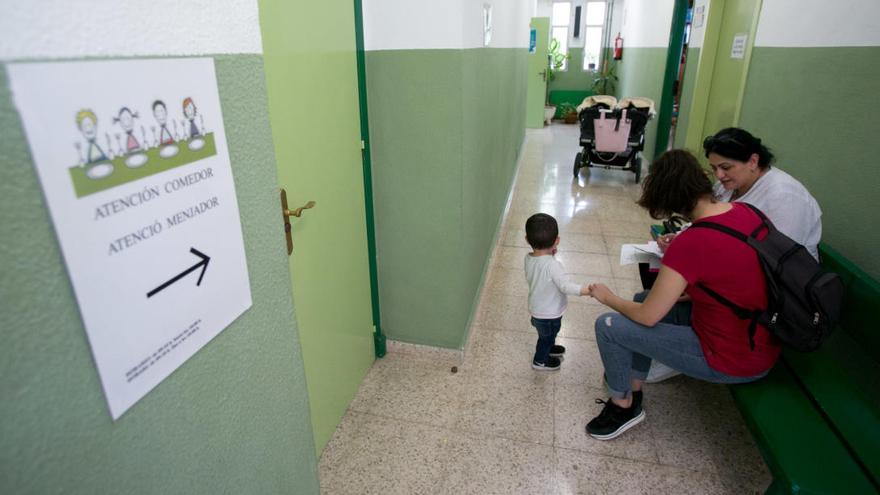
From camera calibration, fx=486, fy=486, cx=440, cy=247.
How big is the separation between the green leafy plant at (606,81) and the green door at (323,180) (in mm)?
10873

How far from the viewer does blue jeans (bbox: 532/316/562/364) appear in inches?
97.6

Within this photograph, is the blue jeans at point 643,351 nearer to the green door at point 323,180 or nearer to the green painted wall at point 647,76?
the green door at point 323,180

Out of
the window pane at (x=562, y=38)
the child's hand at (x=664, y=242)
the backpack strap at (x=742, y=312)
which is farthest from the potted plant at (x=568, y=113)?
the backpack strap at (x=742, y=312)

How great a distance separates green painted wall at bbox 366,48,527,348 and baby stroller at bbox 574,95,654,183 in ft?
11.3

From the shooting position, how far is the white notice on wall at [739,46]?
12.1ft

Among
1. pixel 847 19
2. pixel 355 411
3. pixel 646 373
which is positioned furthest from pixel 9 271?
pixel 847 19

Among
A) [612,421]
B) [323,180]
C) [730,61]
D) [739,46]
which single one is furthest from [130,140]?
[730,61]

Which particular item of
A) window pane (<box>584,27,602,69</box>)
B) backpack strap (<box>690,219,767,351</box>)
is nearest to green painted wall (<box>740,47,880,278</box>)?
backpack strap (<box>690,219,767,351</box>)

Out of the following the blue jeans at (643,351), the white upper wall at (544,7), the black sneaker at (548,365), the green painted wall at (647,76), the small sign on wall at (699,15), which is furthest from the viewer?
the white upper wall at (544,7)

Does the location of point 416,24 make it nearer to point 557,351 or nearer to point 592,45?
point 557,351

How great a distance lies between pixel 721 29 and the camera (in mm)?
4480

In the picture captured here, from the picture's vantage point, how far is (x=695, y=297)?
1.86 meters

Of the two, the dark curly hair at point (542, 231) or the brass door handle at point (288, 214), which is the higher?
the brass door handle at point (288, 214)

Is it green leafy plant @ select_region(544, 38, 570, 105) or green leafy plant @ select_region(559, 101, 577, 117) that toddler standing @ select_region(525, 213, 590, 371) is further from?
green leafy plant @ select_region(544, 38, 570, 105)
